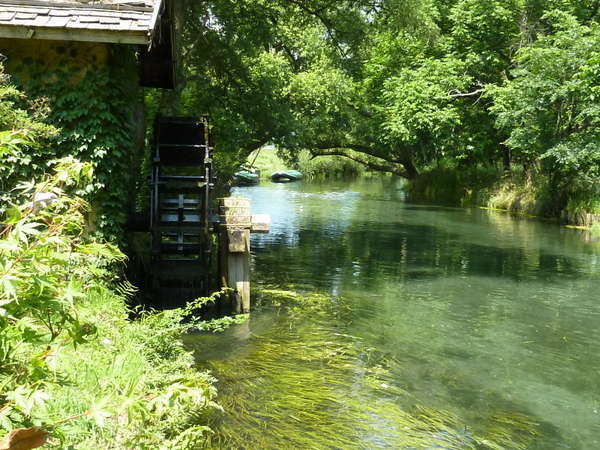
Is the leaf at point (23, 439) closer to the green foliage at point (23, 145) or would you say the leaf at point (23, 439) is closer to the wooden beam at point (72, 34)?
the green foliage at point (23, 145)

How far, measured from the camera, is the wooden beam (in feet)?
23.7

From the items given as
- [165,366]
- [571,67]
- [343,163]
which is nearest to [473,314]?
[165,366]

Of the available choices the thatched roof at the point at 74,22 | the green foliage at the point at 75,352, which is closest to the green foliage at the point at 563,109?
the thatched roof at the point at 74,22

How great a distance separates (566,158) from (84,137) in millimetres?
15786

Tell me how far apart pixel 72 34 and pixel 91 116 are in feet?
3.73

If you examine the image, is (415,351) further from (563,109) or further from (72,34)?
(563,109)

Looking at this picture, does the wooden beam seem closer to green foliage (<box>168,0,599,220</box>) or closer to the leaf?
the leaf

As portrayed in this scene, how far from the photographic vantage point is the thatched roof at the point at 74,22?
23.7 feet

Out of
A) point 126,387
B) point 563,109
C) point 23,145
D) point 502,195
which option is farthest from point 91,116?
point 502,195

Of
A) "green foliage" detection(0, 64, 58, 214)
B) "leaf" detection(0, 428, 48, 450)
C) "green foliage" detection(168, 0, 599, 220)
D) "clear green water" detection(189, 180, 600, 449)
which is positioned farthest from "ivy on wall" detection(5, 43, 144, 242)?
"leaf" detection(0, 428, 48, 450)

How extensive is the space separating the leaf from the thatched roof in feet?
18.6

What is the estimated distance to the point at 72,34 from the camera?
729 centimetres

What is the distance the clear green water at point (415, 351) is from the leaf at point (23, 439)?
3214mm

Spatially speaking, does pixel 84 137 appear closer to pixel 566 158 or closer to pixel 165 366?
pixel 165 366
